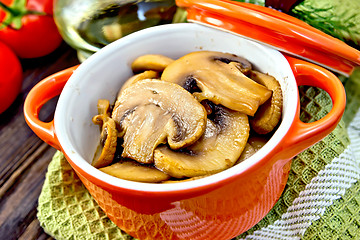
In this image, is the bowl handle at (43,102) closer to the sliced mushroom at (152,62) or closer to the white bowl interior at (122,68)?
the white bowl interior at (122,68)

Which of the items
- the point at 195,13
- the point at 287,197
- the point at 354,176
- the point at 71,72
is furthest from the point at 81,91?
the point at 354,176

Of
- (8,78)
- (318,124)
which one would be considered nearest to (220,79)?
(318,124)

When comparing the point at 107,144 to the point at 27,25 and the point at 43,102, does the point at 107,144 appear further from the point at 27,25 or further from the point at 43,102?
the point at 27,25

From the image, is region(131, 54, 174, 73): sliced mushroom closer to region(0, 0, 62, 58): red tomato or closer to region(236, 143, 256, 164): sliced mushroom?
region(236, 143, 256, 164): sliced mushroom

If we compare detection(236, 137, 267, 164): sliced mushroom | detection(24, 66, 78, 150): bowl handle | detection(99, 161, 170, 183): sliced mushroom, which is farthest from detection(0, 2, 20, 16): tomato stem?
detection(236, 137, 267, 164): sliced mushroom

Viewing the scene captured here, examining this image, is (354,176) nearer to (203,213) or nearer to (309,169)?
(309,169)

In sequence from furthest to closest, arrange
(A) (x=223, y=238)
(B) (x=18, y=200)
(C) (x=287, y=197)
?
(B) (x=18, y=200) → (C) (x=287, y=197) → (A) (x=223, y=238)
